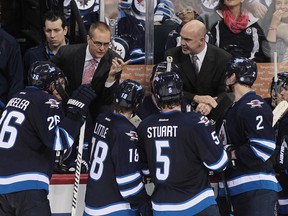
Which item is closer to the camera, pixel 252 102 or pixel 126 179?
pixel 126 179

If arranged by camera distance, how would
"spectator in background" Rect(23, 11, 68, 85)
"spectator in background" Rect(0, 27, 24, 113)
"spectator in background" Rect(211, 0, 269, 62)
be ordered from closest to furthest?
1. "spectator in background" Rect(0, 27, 24, 113)
2. "spectator in background" Rect(23, 11, 68, 85)
3. "spectator in background" Rect(211, 0, 269, 62)

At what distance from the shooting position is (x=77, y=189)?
4.84 metres

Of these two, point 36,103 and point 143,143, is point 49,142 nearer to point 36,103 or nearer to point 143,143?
point 36,103

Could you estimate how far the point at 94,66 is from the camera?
5.69 meters

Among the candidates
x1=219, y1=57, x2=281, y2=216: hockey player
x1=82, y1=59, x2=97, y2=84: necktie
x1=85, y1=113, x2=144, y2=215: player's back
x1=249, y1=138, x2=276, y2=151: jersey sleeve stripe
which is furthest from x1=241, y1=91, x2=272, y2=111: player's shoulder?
x1=82, y1=59, x2=97, y2=84: necktie

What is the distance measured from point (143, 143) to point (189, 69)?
1.23 metres

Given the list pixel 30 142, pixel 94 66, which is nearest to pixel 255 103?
pixel 30 142

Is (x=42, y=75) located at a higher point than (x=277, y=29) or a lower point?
higher

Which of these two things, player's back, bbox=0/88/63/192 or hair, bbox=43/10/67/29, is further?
hair, bbox=43/10/67/29

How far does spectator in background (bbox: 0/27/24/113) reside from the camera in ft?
18.4

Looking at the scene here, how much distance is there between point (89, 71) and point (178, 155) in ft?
4.89

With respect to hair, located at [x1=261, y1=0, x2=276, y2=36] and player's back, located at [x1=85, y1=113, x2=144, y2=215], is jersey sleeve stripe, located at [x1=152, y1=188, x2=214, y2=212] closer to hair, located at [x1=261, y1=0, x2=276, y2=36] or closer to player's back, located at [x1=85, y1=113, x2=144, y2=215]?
player's back, located at [x1=85, y1=113, x2=144, y2=215]

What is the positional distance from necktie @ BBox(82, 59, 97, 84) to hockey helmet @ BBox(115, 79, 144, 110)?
103 cm

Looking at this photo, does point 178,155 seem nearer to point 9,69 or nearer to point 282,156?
point 282,156
